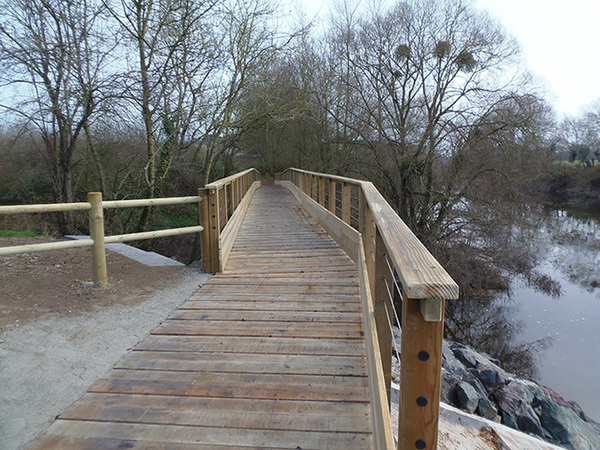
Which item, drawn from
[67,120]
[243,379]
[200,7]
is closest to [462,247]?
[200,7]

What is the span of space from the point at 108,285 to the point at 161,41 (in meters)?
9.72

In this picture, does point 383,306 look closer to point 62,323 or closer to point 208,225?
point 62,323

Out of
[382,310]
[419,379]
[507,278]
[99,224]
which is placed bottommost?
[507,278]

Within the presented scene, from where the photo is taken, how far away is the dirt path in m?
2.61

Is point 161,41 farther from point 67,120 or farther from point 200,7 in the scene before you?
point 67,120

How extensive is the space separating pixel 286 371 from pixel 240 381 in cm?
32

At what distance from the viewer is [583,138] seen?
5350 centimetres

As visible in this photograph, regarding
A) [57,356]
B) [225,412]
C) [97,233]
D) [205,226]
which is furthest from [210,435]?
[205,226]

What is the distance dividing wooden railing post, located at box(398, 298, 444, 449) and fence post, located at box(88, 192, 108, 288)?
161 inches

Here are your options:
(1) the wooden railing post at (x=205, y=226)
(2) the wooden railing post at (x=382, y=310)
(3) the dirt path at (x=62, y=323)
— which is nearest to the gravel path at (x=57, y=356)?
(3) the dirt path at (x=62, y=323)

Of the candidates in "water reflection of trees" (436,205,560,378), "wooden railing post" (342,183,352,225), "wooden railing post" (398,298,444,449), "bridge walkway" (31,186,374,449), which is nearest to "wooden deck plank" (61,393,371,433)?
"bridge walkway" (31,186,374,449)

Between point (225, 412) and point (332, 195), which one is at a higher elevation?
point (332, 195)

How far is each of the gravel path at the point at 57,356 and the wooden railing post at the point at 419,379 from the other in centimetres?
202

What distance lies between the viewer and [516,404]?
6.36 m
